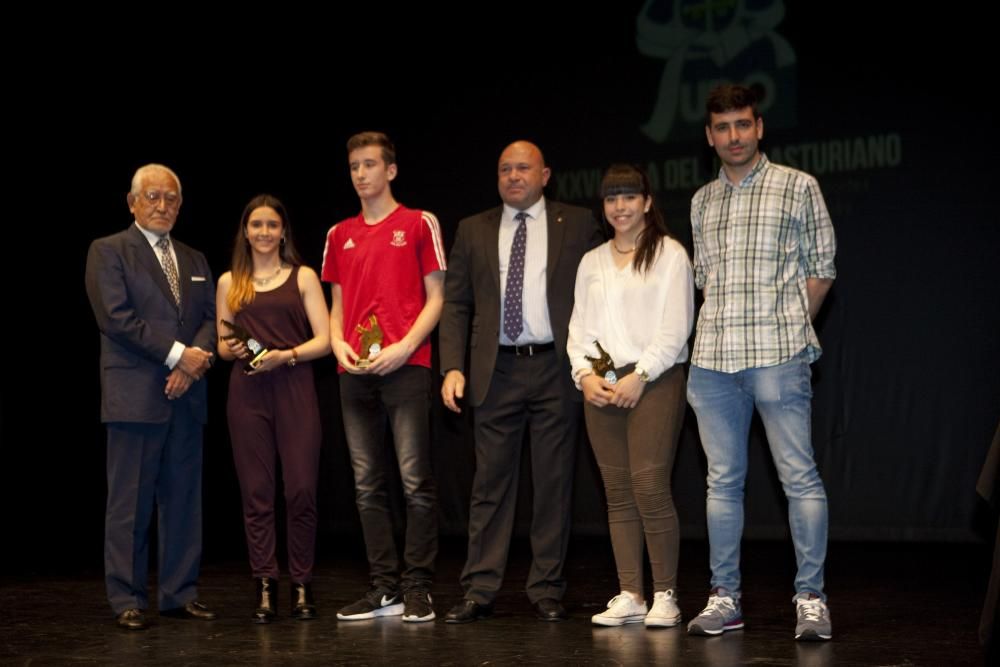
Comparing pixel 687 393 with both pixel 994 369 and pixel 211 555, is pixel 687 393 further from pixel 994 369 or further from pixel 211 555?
pixel 211 555

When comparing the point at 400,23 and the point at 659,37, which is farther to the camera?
the point at 400,23

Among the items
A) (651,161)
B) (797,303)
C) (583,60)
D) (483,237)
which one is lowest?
(797,303)

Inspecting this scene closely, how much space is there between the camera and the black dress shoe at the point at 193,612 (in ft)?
12.6

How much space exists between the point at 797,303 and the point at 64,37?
450 centimetres

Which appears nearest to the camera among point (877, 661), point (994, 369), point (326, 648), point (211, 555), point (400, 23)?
point (877, 661)

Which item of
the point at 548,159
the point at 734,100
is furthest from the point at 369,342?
the point at 548,159

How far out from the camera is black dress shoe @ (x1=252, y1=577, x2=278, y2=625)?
3.73 m

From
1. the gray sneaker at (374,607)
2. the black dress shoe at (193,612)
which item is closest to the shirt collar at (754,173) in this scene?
the gray sneaker at (374,607)

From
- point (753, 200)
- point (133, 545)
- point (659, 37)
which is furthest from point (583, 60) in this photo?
point (133, 545)

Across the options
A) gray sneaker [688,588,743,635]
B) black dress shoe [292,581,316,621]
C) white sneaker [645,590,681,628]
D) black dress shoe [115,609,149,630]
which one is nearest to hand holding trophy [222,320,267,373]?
black dress shoe [292,581,316,621]

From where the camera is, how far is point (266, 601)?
3770mm

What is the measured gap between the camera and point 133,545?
3.83 meters

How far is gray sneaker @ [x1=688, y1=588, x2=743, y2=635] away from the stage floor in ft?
0.14

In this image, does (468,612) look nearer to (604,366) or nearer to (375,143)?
(604,366)
